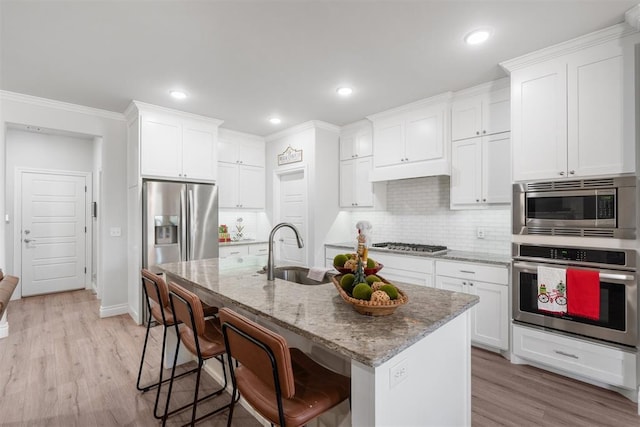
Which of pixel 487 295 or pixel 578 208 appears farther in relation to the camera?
pixel 487 295

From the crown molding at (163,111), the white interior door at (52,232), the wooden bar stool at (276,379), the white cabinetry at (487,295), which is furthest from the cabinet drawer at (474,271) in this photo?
the white interior door at (52,232)

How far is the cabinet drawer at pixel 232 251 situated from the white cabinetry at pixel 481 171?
3081 mm

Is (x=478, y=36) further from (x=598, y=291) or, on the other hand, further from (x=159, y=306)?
(x=159, y=306)

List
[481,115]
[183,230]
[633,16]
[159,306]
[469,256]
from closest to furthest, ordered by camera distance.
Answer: [633,16], [159,306], [469,256], [481,115], [183,230]

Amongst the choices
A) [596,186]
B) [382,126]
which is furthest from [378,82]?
[596,186]

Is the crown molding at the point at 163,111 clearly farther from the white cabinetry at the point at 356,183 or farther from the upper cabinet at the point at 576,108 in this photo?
the upper cabinet at the point at 576,108

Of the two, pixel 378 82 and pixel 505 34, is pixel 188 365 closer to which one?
pixel 378 82

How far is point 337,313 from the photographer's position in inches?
55.5

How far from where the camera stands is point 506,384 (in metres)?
2.46

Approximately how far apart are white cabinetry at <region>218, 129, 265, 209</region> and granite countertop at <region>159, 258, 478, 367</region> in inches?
115

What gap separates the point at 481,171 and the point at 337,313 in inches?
103

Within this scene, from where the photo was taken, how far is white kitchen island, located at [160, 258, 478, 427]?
1076mm

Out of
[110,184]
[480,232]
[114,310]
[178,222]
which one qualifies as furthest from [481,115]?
[114,310]

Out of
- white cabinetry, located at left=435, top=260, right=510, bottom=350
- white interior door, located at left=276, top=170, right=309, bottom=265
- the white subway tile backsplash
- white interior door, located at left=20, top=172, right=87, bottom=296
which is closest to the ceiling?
the white subway tile backsplash
